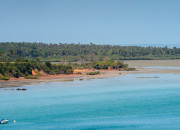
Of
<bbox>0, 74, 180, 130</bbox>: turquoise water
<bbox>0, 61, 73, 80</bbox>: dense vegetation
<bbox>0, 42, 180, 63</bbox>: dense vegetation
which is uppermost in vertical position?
<bbox>0, 42, 180, 63</bbox>: dense vegetation

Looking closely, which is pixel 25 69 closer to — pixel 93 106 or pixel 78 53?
pixel 93 106

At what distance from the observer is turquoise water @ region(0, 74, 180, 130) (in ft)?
117

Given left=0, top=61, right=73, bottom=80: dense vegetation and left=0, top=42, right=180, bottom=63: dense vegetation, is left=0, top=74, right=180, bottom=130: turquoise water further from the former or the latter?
left=0, top=42, right=180, bottom=63: dense vegetation

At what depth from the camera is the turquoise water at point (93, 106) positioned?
3566cm

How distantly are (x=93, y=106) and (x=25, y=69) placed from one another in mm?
35280

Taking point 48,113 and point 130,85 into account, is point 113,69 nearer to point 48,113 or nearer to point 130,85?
point 130,85

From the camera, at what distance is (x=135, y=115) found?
39000 millimetres

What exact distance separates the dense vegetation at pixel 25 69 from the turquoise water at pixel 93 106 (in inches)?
472

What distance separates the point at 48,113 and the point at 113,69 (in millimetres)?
61564

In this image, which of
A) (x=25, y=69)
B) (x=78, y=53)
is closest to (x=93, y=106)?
(x=25, y=69)

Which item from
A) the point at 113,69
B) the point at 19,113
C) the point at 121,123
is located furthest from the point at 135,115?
the point at 113,69

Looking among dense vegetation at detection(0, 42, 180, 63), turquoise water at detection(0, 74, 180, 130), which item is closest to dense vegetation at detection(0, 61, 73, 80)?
turquoise water at detection(0, 74, 180, 130)

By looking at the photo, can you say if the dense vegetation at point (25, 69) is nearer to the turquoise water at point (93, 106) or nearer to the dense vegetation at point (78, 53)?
the turquoise water at point (93, 106)

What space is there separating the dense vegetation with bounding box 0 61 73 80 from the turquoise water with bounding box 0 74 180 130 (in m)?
12.0
